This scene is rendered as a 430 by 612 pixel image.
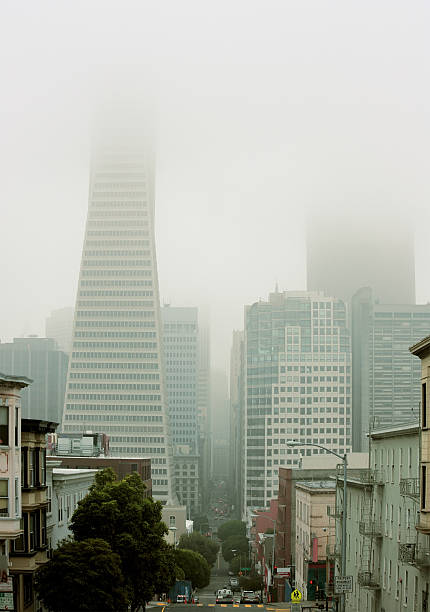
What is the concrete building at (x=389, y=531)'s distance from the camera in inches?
1911

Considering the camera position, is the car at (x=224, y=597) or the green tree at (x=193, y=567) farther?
the green tree at (x=193, y=567)

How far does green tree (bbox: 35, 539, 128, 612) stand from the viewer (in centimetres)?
5175

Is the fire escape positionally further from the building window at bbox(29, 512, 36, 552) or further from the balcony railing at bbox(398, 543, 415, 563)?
the building window at bbox(29, 512, 36, 552)

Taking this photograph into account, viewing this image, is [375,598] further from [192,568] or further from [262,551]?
[262,551]

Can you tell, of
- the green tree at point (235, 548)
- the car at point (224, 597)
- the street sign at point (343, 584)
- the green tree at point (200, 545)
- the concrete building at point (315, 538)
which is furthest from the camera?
the green tree at point (235, 548)

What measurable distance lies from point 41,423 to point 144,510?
1171 centimetres

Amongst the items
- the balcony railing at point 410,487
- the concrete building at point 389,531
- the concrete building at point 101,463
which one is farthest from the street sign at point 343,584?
the concrete building at point 101,463

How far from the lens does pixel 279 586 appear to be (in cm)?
11850

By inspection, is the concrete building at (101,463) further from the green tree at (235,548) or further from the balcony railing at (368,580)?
the balcony railing at (368,580)

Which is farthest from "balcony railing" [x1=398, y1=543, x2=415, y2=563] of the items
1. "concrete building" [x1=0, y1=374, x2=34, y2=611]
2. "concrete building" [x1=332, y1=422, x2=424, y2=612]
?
"concrete building" [x1=0, y1=374, x2=34, y2=611]

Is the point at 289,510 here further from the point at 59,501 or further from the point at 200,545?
the point at 59,501

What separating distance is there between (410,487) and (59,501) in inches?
1112

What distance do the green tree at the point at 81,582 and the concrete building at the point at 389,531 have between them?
14.9 meters

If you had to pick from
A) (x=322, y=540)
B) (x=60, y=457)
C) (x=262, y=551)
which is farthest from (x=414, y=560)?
(x=262, y=551)
